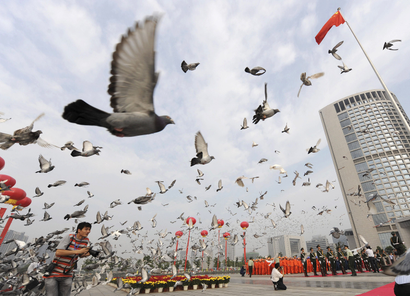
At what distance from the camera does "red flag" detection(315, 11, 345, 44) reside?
13.1m

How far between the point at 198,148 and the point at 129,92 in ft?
13.2

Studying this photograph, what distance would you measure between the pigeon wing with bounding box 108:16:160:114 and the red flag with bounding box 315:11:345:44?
1497 centimetres

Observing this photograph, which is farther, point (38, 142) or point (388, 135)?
point (388, 135)

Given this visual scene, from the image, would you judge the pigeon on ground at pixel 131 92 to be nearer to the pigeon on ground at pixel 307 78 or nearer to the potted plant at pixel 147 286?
the pigeon on ground at pixel 307 78

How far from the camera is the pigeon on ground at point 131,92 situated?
2.52 m

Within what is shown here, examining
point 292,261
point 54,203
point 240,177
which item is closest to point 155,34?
point 240,177

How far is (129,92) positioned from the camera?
2951 millimetres

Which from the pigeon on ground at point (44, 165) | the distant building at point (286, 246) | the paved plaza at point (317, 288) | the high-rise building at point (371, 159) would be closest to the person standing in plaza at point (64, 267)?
the pigeon on ground at point (44, 165)

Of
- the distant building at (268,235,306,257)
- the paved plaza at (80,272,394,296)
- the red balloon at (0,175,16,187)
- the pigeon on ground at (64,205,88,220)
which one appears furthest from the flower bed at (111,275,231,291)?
the distant building at (268,235,306,257)

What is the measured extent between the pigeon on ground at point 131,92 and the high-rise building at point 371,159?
268ft

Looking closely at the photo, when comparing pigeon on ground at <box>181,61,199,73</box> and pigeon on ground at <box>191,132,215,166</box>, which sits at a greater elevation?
pigeon on ground at <box>181,61,199,73</box>

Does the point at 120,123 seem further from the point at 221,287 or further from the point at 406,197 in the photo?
the point at 406,197

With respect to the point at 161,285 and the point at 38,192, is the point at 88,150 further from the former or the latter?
the point at 161,285

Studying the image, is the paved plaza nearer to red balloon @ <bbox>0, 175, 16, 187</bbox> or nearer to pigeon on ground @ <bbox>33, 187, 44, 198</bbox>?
pigeon on ground @ <bbox>33, 187, 44, 198</bbox>
